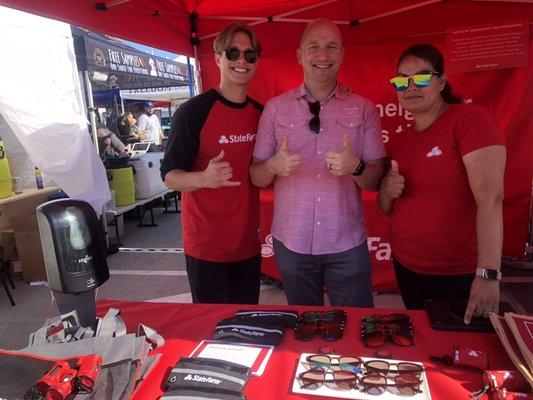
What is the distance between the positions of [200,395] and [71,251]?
0.56 metres

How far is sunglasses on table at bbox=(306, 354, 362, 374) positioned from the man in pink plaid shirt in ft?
2.68

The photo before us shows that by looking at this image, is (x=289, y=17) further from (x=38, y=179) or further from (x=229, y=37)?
(x=38, y=179)

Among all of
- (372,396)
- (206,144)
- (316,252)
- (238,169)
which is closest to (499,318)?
(372,396)

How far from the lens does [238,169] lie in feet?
7.04

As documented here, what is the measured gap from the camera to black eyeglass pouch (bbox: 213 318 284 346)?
1.26m

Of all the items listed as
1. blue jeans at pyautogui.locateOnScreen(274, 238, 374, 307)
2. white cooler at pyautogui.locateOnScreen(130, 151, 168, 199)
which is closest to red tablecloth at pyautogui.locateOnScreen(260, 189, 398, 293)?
blue jeans at pyautogui.locateOnScreen(274, 238, 374, 307)

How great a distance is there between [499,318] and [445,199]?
563 mm

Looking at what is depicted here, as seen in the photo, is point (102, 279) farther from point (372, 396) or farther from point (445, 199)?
point (445, 199)

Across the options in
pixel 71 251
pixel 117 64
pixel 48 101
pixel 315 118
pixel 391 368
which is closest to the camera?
pixel 391 368

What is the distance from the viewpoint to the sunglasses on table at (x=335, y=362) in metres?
1.09

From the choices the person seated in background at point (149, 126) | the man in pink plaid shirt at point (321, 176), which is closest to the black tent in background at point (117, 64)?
the person seated in background at point (149, 126)

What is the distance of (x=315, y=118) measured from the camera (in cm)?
192

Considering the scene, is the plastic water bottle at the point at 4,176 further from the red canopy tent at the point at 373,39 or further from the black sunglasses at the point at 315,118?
the black sunglasses at the point at 315,118

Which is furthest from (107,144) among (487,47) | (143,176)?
(487,47)
